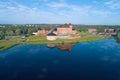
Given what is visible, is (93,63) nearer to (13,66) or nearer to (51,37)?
(13,66)

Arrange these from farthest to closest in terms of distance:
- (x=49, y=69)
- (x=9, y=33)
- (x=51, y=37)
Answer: (x=9, y=33)
(x=51, y=37)
(x=49, y=69)

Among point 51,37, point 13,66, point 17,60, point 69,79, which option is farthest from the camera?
point 51,37

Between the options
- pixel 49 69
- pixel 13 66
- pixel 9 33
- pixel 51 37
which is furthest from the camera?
pixel 9 33

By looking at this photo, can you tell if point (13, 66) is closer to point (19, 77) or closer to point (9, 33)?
point (19, 77)

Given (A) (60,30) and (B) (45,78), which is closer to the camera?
(B) (45,78)

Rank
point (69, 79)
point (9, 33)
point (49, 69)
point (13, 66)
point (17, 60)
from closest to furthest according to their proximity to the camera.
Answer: point (69, 79) < point (49, 69) < point (13, 66) < point (17, 60) < point (9, 33)

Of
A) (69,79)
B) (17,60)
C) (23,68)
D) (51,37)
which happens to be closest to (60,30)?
(51,37)

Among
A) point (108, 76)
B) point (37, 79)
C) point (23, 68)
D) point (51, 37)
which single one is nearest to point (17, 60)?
point (23, 68)

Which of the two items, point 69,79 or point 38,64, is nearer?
point 69,79
